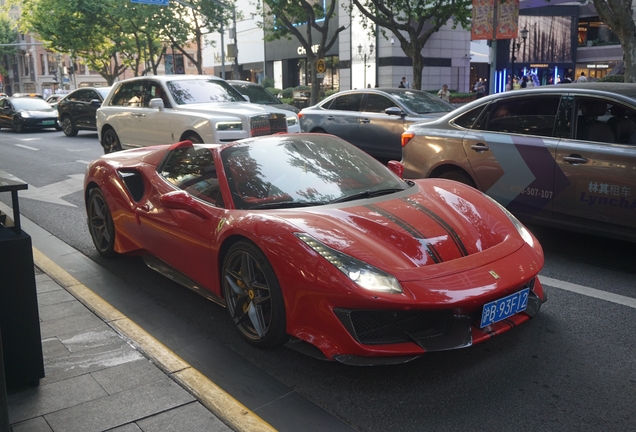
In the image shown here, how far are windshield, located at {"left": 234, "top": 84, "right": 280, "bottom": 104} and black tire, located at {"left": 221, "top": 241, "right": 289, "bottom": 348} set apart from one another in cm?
1180

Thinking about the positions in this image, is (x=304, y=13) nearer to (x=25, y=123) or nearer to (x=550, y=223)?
(x=25, y=123)

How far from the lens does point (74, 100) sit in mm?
20109

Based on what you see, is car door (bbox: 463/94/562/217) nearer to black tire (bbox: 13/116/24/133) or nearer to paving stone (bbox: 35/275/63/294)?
paving stone (bbox: 35/275/63/294)

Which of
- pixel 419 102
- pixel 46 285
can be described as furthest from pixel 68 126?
pixel 46 285

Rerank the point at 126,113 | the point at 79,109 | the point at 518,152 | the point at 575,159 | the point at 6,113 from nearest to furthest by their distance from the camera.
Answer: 1. the point at 575,159
2. the point at 518,152
3. the point at 126,113
4. the point at 79,109
5. the point at 6,113

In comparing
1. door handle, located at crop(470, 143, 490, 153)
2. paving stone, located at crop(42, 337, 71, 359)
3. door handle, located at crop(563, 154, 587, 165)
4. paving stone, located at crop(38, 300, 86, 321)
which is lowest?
paving stone, located at crop(42, 337, 71, 359)

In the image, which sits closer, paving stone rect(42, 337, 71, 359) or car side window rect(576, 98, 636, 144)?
paving stone rect(42, 337, 71, 359)

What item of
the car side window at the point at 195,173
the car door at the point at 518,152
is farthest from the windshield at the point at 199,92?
the car side window at the point at 195,173

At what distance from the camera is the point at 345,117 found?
12.0 metres

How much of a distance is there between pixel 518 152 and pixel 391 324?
3388 mm

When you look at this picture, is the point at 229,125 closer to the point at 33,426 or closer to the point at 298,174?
the point at 298,174

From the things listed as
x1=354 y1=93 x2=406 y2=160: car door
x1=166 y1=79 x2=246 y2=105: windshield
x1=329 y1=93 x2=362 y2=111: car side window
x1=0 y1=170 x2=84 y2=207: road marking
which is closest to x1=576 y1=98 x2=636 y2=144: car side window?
x1=354 y1=93 x2=406 y2=160: car door

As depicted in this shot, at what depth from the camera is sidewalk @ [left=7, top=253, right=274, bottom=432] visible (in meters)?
2.97

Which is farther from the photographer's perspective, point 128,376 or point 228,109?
point 228,109
